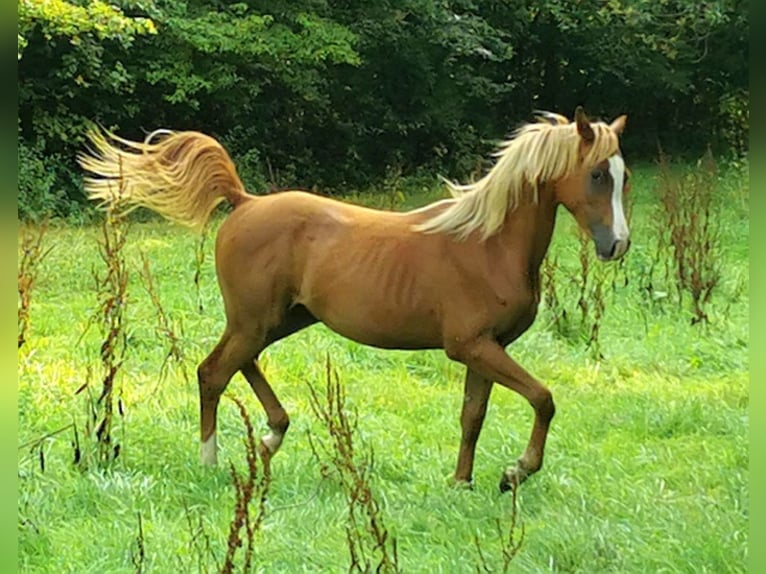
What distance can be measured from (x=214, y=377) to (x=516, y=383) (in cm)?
130

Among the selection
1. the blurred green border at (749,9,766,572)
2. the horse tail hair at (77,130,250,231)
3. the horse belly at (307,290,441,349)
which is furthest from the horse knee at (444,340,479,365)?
the blurred green border at (749,9,766,572)

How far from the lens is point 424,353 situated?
5953 mm

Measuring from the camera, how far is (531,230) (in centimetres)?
381

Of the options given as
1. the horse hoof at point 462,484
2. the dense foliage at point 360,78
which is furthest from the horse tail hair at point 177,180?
the dense foliage at point 360,78

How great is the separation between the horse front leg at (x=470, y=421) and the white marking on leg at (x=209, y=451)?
1.01 meters

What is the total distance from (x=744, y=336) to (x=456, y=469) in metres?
→ 3.16

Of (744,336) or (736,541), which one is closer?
(736,541)

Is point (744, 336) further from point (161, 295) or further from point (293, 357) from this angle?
point (161, 295)

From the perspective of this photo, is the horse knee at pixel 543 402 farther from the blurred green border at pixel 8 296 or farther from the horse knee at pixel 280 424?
the blurred green border at pixel 8 296

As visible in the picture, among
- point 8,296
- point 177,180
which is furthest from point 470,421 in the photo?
point 8,296

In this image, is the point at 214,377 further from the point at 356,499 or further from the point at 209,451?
the point at 356,499

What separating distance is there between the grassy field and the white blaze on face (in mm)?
1004

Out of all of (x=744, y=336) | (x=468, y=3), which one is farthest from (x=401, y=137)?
(x=744, y=336)

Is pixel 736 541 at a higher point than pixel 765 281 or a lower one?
lower
